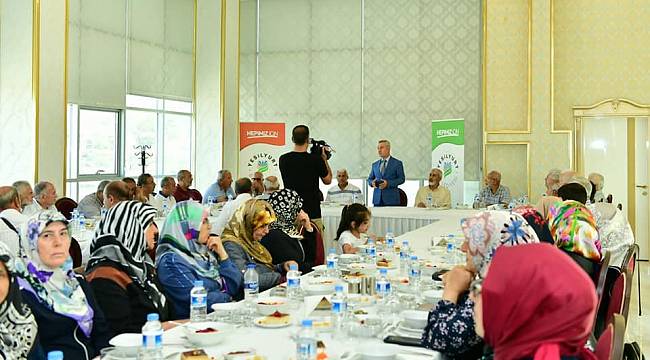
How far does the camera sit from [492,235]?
277 centimetres

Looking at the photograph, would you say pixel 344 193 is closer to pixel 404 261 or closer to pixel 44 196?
pixel 44 196

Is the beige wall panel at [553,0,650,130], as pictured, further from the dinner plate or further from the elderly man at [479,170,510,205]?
the dinner plate

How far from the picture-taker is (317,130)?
1276 centimetres

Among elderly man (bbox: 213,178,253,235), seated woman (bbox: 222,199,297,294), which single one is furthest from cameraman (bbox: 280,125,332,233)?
seated woman (bbox: 222,199,297,294)

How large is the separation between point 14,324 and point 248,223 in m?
2.22

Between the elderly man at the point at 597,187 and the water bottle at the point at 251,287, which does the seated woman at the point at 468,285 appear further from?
the elderly man at the point at 597,187

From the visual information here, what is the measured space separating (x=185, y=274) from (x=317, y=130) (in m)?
9.12

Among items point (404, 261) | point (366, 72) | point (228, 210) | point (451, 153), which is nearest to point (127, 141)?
point (366, 72)

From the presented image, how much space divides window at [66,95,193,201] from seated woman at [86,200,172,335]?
22.2 ft

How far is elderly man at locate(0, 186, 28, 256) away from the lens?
16.0 ft

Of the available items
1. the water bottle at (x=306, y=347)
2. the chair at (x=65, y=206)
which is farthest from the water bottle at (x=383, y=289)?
the chair at (x=65, y=206)

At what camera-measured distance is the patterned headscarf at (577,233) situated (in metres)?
4.23

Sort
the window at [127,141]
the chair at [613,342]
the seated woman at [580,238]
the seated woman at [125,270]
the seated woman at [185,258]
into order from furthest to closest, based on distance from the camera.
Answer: the window at [127,141], the seated woman at [580,238], the seated woman at [185,258], the seated woman at [125,270], the chair at [613,342]

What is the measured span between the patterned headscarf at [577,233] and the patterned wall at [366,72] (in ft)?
23.9
